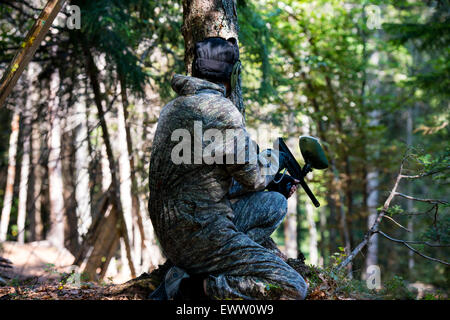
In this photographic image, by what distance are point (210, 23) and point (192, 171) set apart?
202 centimetres

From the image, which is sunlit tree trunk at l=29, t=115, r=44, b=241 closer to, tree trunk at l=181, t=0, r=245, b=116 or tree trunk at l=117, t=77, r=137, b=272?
tree trunk at l=117, t=77, r=137, b=272

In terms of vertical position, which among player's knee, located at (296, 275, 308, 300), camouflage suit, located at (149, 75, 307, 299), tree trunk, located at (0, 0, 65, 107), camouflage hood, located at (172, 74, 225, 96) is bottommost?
player's knee, located at (296, 275, 308, 300)

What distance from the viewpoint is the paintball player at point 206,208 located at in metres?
3.40

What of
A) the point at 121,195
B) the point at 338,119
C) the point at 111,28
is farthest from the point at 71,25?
the point at 338,119

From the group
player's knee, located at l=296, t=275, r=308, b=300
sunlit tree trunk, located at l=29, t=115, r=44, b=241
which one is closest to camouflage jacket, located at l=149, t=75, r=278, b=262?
player's knee, located at l=296, t=275, r=308, b=300

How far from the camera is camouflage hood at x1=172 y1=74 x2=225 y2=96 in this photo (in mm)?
3576

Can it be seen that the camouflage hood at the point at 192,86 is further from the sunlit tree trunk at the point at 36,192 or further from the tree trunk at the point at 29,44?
the sunlit tree trunk at the point at 36,192

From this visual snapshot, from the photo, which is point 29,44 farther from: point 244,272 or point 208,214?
point 244,272

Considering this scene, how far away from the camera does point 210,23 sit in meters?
4.64

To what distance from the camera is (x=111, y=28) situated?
7.25 m

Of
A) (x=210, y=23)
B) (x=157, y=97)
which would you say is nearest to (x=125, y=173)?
(x=157, y=97)

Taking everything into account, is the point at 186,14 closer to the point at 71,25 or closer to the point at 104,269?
the point at 71,25
